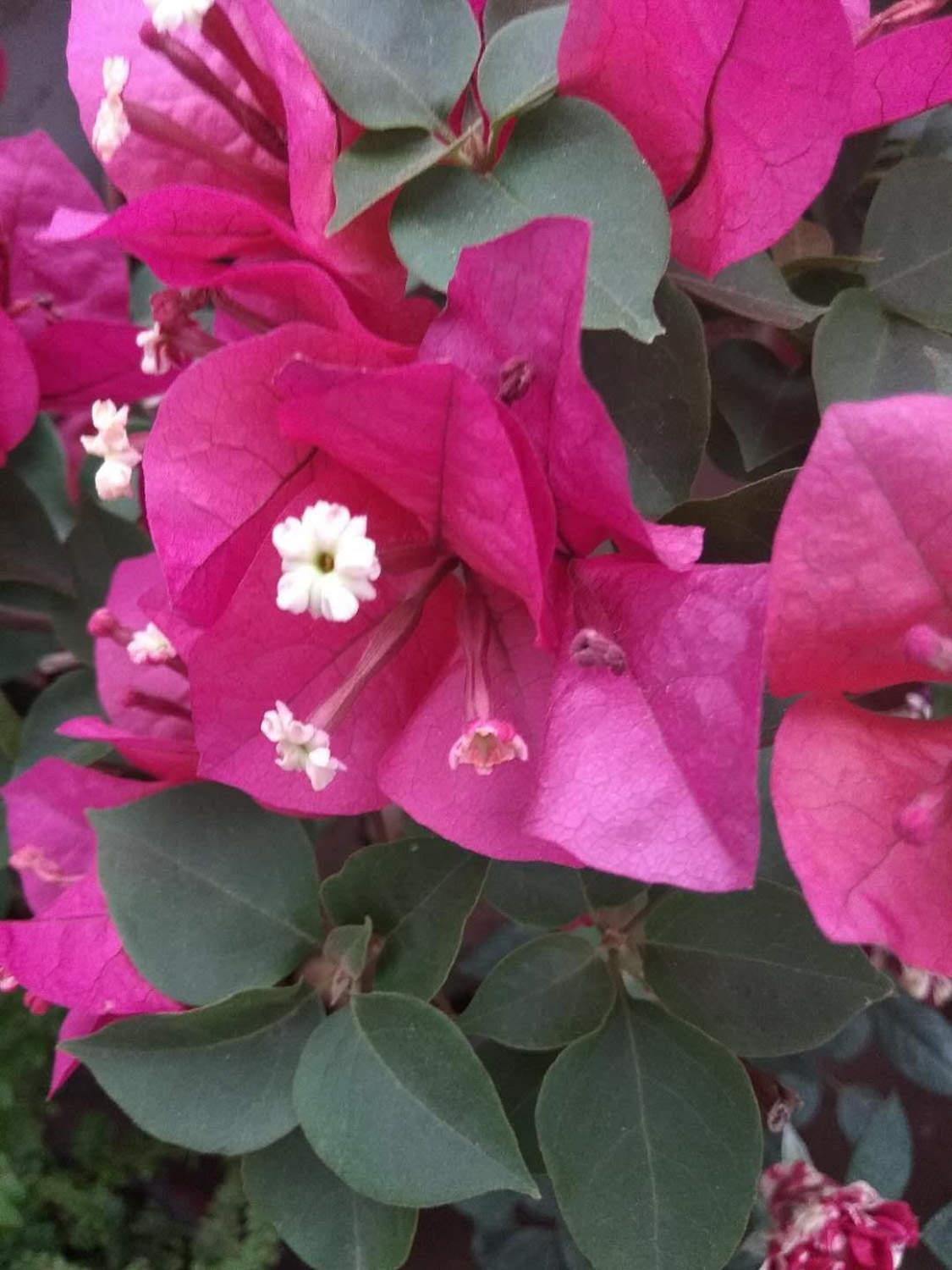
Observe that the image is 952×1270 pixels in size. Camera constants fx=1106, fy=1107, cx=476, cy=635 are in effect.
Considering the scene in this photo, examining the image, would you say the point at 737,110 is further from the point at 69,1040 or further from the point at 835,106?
the point at 69,1040

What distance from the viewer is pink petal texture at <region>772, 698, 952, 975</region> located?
0.34m

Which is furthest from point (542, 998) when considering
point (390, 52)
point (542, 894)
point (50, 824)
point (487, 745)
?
point (390, 52)

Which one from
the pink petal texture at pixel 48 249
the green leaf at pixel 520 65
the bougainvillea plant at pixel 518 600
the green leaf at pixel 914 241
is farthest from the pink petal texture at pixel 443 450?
the pink petal texture at pixel 48 249

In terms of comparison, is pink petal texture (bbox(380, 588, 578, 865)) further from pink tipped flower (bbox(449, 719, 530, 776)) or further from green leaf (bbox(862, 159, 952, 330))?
green leaf (bbox(862, 159, 952, 330))

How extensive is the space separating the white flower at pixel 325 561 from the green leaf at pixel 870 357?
21 centimetres

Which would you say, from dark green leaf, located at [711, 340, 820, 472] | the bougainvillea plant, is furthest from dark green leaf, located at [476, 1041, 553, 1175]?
dark green leaf, located at [711, 340, 820, 472]

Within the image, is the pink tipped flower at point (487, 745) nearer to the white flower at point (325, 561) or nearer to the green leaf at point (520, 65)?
the white flower at point (325, 561)

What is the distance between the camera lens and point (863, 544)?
0.33m

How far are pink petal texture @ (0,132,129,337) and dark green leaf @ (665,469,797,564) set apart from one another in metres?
0.39

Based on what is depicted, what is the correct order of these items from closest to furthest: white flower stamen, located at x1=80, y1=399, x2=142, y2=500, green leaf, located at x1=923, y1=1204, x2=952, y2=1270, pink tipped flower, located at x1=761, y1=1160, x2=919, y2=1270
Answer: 1. white flower stamen, located at x1=80, y1=399, x2=142, y2=500
2. pink tipped flower, located at x1=761, y1=1160, x2=919, y2=1270
3. green leaf, located at x1=923, y1=1204, x2=952, y2=1270

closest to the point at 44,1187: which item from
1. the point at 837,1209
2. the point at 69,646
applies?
the point at 69,646

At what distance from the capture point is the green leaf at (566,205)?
1.12ft

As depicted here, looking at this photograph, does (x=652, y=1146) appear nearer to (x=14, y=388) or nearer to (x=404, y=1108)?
(x=404, y=1108)

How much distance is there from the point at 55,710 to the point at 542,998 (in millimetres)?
399
